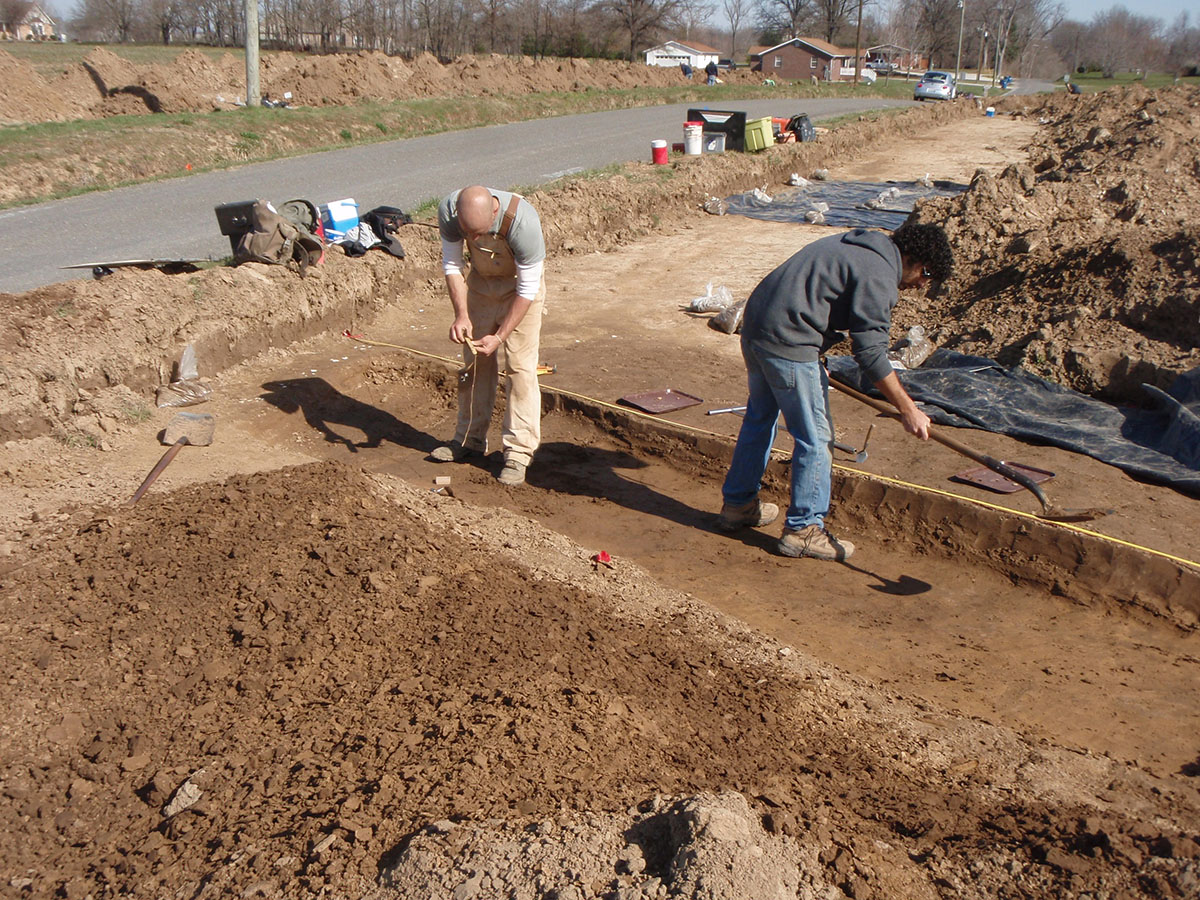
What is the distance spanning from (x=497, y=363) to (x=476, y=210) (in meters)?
1.24

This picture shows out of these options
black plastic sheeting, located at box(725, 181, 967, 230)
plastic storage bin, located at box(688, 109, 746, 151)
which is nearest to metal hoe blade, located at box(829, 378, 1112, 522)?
black plastic sheeting, located at box(725, 181, 967, 230)

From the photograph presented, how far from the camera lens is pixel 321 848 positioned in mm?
2783

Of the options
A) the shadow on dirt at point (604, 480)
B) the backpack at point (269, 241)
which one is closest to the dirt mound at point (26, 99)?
the backpack at point (269, 241)

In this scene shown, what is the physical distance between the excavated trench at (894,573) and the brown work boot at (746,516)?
8 centimetres

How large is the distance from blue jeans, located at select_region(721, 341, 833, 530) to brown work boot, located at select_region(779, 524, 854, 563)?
44mm

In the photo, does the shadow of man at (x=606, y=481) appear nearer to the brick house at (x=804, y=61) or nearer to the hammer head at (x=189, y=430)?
the hammer head at (x=189, y=430)

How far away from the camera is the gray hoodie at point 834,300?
14.5ft

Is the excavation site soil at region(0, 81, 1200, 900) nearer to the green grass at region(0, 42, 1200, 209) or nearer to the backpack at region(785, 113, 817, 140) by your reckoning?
the green grass at region(0, 42, 1200, 209)

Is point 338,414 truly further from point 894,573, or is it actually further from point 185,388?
point 894,573

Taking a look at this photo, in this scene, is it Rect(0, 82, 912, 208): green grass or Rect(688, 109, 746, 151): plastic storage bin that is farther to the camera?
Rect(688, 109, 746, 151): plastic storage bin

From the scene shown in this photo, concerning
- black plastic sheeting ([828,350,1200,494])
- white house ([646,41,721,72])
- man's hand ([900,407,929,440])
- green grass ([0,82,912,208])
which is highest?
white house ([646,41,721,72])

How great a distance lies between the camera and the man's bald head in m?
5.08

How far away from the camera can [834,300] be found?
4.52m

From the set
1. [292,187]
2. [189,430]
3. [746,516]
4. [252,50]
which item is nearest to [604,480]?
[746,516]
